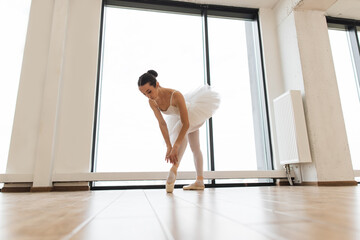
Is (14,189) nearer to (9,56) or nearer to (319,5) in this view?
(9,56)

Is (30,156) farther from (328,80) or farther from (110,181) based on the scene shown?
(328,80)

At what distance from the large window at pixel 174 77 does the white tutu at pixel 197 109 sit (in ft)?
2.73

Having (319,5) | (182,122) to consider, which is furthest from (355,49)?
(182,122)

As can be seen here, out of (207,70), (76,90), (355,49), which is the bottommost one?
(76,90)

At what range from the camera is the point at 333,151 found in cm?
299

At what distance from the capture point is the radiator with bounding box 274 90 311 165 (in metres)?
2.93

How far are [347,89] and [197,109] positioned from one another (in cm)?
326

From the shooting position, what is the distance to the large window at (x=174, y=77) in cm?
314

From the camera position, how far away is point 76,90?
3.10 meters

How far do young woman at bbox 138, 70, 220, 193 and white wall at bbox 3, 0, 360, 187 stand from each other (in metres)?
1.21

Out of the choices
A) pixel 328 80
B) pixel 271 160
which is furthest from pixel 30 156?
pixel 328 80

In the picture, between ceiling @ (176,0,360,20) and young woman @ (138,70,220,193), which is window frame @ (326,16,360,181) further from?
young woman @ (138,70,220,193)

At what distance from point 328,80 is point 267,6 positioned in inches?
60.5

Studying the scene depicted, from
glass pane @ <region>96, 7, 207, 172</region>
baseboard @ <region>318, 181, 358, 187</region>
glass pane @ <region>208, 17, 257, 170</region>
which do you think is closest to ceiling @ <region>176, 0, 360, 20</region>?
glass pane @ <region>208, 17, 257, 170</region>
